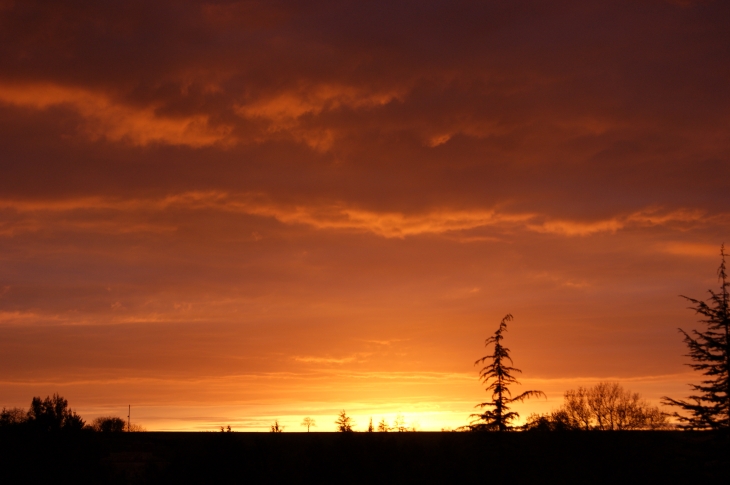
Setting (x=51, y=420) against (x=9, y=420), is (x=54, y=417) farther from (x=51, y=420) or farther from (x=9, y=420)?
(x=9, y=420)

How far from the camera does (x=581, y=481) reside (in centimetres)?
6194

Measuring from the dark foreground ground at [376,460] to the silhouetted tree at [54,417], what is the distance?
2.33 metres

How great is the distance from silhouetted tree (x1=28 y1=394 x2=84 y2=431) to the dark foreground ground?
2.33 meters

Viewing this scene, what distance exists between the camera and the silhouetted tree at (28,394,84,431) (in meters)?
63.7

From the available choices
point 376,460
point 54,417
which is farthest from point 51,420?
point 376,460

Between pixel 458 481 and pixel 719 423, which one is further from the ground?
pixel 719 423

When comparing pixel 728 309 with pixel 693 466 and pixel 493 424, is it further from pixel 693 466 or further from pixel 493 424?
pixel 493 424

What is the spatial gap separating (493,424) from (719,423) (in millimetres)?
15030

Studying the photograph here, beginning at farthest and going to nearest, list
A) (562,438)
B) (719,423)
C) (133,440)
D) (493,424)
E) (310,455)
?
1. (133,440)
2. (562,438)
3. (310,455)
4. (493,424)
5. (719,423)

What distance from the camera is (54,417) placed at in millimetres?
66250

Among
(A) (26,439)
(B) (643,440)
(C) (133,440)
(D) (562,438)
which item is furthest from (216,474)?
(B) (643,440)

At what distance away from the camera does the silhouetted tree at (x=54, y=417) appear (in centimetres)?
6371

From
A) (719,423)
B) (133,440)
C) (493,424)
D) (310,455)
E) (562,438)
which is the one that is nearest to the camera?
(719,423)

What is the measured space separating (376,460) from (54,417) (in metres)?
27.5
